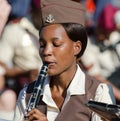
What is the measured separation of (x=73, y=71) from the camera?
3855mm

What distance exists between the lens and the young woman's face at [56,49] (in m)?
3.66

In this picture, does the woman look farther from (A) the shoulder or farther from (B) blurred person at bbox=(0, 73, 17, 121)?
(B) blurred person at bbox=(0, 73, 17, 121)

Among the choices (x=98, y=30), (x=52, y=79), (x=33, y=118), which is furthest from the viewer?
(x=98, y=30)

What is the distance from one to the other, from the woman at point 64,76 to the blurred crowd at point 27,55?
2.08m

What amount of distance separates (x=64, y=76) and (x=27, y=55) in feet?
8.51

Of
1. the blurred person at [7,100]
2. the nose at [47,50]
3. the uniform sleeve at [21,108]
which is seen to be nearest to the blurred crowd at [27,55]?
the blurred person at [7,100]

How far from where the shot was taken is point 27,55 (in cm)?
639

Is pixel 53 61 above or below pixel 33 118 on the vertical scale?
above

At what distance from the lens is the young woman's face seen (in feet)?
12.0

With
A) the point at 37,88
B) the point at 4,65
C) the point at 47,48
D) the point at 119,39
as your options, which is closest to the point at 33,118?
the point at 37,88

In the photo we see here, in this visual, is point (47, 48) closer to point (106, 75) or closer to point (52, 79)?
point (52, 79)

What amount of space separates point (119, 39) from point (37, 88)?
3.31 m

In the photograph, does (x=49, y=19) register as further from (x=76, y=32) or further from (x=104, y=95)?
(x=104, y=95)

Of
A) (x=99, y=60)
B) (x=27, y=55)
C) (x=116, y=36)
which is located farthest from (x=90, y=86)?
(x=116, y=36)
